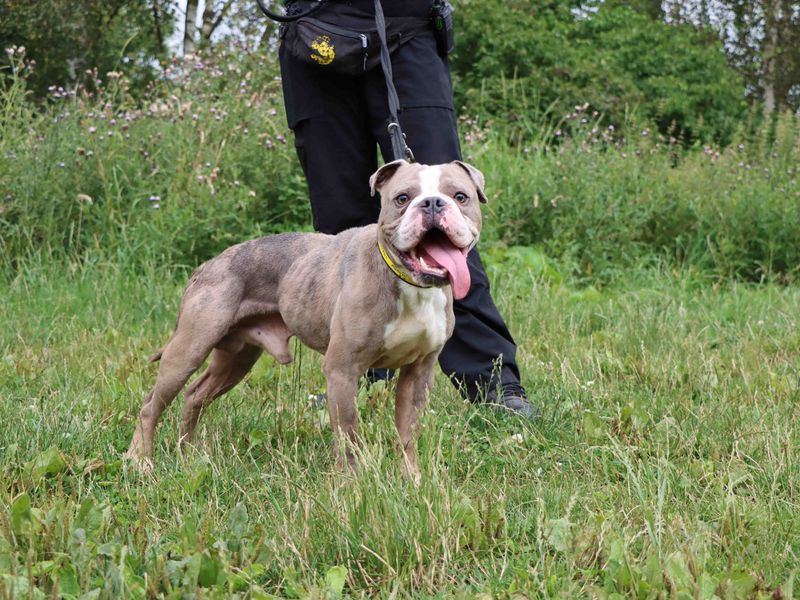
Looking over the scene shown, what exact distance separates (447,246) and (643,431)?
1.34 meters

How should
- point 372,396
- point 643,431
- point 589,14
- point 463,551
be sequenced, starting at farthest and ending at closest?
1. point 589,14
2. point 372,396
3. point 643,431
4. point 463,551

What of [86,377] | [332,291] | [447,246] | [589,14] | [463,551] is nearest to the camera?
[463,551]

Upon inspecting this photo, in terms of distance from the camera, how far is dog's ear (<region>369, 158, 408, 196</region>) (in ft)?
11.8

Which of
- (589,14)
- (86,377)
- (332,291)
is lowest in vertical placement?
(86,377)

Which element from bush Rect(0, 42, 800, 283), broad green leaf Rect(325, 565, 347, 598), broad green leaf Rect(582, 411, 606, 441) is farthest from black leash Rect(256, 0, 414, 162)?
bush Rect(0, 42, 800, 283)

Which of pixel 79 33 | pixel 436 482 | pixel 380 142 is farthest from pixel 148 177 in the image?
pixel 79 33

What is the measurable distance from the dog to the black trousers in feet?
1.72

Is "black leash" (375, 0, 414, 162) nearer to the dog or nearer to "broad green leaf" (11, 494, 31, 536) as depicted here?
the dog

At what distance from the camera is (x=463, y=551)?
9.08 ft

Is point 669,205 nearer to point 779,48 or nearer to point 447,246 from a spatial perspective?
point 447,246

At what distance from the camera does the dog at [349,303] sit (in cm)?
329

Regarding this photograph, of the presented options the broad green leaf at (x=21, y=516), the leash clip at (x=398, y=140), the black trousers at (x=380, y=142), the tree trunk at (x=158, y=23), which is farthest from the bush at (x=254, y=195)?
the tree trunk at (x=158, y=23)

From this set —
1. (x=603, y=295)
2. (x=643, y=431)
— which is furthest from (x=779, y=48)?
(x=643, y=431)

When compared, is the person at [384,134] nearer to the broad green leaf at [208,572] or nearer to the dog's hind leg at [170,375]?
the dog's hind leg at [170,375]
